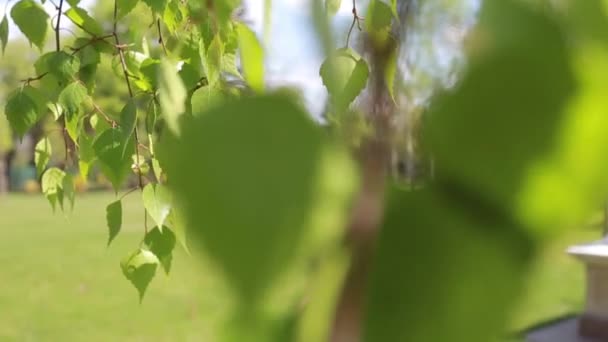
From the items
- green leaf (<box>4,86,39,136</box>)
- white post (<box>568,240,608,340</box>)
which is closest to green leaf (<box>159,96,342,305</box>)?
green leaf (<box>4,86,39,136</box>)

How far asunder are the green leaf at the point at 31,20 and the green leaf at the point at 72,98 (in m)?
0.09

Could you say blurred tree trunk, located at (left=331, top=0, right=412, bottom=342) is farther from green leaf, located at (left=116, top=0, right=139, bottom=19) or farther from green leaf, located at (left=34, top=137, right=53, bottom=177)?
green leaf, located at (left=34, top=137, right=53, bottom=177)

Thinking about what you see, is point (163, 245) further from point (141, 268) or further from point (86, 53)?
point (86, 53)

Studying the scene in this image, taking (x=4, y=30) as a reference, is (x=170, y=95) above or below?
below

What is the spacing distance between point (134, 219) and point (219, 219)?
8584 mm

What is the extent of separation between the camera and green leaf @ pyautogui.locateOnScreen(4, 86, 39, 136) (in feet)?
2.60

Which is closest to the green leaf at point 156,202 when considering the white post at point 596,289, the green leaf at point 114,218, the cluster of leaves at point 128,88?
the cluster of leaves at point 128,88

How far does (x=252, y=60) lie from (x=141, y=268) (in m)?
0.56

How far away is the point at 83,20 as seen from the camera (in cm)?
83

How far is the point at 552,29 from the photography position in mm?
64

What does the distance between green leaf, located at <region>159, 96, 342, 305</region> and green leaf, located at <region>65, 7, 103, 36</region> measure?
0.81 meters

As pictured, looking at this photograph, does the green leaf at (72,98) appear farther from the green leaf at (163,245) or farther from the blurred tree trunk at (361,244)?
the blurred tree trunk at (361,244)

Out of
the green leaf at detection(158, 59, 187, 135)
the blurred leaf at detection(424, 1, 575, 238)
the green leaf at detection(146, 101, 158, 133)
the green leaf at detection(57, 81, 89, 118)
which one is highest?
the green leaf at detection(57, 81, 89, 118)

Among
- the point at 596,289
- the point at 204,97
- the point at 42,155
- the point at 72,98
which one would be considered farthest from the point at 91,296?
the point at 204,97
